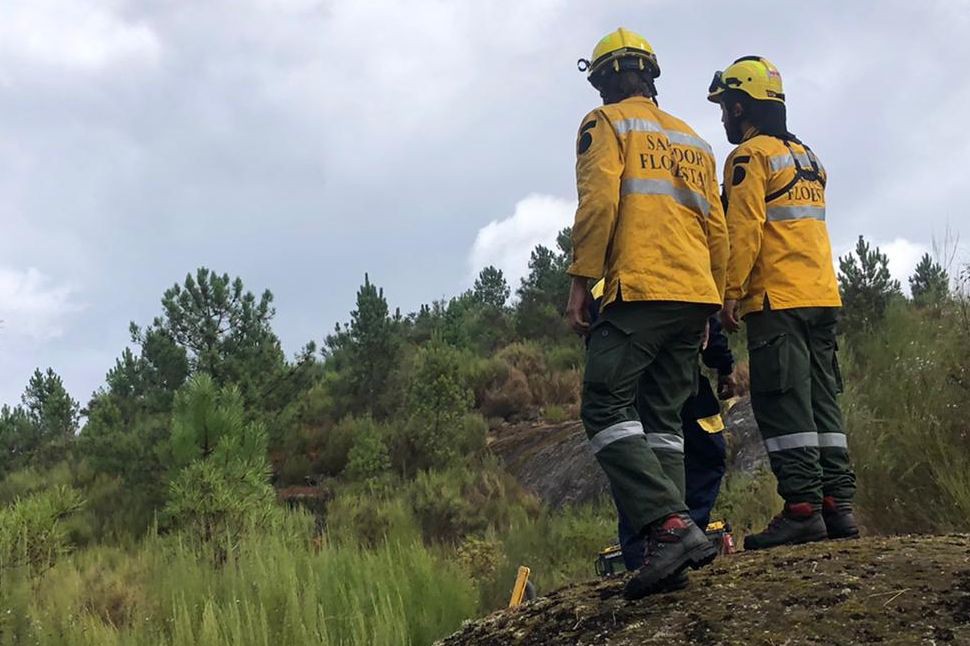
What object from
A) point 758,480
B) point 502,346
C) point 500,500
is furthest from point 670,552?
point 502,346

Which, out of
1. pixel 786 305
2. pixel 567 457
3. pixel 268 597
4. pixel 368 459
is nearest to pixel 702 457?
pixel 786 305

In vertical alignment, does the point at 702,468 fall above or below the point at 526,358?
below

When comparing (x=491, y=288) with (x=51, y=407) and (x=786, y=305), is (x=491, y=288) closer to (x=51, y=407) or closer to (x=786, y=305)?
(x=51, y=407)

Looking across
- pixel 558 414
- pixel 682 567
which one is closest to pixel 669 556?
pixel 682 567

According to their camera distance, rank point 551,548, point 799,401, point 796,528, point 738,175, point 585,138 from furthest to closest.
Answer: point 551,548 < point 738,175 < point 799,401 < point 796,528 < point 585,138

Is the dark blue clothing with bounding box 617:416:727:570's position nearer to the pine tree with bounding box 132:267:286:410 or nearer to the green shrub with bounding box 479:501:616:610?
the green shrub with bounding box 479:501:616:610

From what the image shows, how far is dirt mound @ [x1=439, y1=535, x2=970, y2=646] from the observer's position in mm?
1972

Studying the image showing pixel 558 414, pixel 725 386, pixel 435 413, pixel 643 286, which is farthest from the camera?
pixel 558 414

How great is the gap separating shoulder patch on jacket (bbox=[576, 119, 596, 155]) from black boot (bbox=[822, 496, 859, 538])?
2.01 meters

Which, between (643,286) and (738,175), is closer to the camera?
(643,286)

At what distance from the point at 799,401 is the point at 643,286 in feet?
3.82

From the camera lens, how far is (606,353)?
2.80m

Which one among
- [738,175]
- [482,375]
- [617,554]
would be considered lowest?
[617,554]

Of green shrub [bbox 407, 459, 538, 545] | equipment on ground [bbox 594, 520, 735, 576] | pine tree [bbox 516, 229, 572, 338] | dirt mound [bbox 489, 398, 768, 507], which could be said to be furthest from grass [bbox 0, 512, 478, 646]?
pine tree [bbox 516, 229, 572, 338]
